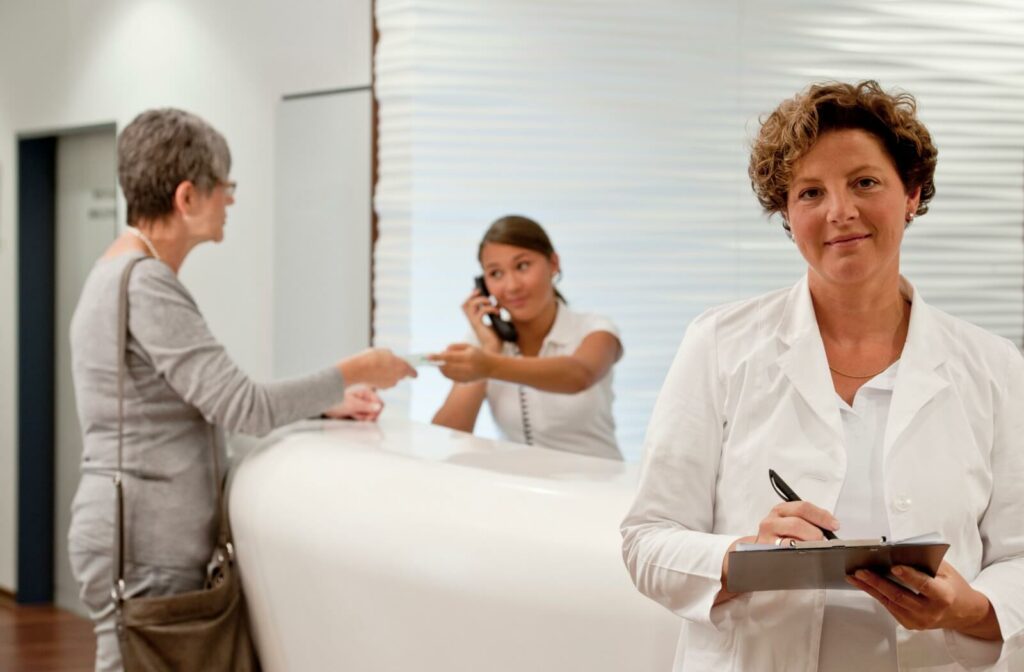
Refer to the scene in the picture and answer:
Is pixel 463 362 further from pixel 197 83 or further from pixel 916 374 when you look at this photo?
pixel 197 83

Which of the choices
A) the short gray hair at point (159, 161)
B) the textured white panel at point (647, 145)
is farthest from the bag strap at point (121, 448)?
the textured white panel at point (647, 145)

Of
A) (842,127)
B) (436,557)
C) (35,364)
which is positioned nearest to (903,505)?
(842,127)

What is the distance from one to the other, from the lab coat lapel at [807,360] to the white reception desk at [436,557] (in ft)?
1.52

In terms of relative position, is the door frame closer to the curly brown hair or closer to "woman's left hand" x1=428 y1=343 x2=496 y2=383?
"woman's left hand" x1=428 y1=343 x2=496 y2=383

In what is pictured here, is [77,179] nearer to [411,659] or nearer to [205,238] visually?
[205,238]

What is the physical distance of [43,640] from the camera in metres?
5.51

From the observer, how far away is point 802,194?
1523mm

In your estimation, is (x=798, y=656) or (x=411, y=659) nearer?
(x=798, y=656)

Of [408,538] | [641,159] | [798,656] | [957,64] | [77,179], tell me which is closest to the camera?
[798,656]

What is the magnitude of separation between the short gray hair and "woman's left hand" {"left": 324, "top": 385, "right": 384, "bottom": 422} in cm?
61

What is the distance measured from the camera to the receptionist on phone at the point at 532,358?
3.12 meters

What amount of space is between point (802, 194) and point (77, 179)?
532 centimetres

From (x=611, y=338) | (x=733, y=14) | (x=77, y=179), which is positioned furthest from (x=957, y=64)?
(x=77, y=179)

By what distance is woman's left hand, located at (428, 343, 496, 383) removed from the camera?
2.94m
